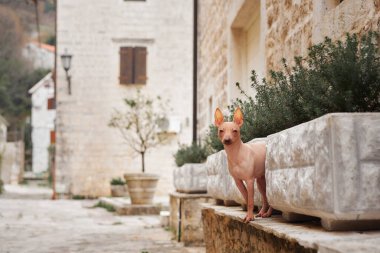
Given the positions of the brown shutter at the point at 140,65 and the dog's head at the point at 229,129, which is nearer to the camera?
the dog's head at the point at 229,129

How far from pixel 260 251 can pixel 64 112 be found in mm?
15326

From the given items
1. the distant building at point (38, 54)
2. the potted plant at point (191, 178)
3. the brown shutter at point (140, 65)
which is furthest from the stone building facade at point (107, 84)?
the distant building at point (38, 54)

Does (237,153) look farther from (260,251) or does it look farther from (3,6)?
(3,6)

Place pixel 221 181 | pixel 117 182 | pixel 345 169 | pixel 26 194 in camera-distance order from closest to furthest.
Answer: pixel 345 169 → pixel 221 181 → pixel 117 182 → pixel 26 194

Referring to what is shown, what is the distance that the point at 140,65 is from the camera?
1739cm

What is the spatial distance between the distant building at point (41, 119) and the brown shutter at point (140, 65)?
2367 cm

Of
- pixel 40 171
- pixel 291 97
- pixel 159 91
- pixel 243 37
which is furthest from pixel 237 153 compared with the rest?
pixel 40 171

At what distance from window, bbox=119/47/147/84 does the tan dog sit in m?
14.8

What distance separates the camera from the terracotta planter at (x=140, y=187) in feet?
38.2

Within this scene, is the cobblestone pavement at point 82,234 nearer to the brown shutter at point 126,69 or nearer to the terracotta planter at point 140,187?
the terracotta planter at point 140,187

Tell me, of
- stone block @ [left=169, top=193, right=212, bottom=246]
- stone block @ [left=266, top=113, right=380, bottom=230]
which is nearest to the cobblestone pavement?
stone block @ [left=169, top=193, right=212, bottom=246]

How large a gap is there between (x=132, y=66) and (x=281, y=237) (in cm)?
1552

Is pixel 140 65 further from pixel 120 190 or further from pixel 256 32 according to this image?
pixel 256 32

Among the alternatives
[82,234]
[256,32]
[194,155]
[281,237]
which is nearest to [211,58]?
[194,155]
